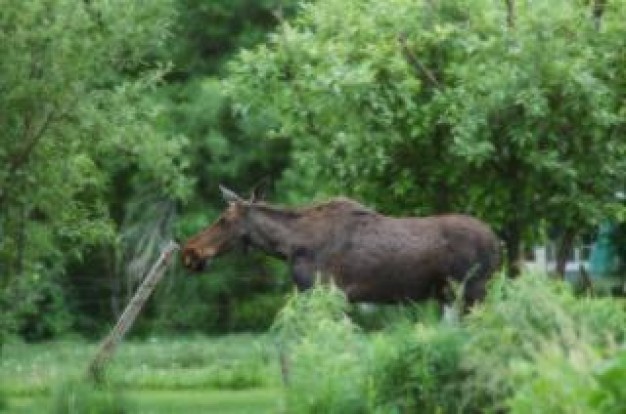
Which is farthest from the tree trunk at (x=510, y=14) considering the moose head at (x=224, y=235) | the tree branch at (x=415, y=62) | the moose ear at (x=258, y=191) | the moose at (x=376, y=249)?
the moose head at (x=224, y=235)

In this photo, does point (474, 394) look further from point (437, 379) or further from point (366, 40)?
point (366, 40)

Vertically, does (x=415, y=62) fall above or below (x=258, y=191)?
above

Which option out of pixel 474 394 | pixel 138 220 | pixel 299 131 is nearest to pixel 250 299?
pixel 138 220

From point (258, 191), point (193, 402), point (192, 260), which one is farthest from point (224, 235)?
point (193, 402)

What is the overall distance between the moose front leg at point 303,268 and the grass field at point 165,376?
103 cm

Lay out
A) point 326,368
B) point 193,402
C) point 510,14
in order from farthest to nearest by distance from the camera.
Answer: point 510,14 → point 193,402 → point 326,368

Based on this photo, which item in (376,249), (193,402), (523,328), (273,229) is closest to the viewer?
(523,328)

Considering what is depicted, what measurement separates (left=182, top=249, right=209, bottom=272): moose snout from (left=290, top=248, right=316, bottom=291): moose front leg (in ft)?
3.54

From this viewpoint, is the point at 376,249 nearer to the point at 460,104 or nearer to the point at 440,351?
the point at 460,104

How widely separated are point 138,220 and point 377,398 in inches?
1164

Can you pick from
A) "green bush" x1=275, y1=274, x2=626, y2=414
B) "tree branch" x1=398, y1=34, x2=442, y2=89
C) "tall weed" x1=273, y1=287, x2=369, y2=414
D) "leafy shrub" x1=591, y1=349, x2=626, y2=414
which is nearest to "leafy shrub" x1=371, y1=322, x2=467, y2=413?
"green bush" x1=275, y1=274, x2=626, y2=414

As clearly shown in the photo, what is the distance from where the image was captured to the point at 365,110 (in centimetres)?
2184

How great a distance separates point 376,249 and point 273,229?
1121 mm

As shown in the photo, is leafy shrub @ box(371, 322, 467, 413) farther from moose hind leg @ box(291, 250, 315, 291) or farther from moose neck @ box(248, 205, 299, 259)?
moose neck @ box(248, 205, 299, 259)
